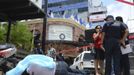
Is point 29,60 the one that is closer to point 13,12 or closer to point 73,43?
point 13,12

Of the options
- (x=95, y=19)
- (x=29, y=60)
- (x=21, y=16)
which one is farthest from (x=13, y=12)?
(x=95, y=19)

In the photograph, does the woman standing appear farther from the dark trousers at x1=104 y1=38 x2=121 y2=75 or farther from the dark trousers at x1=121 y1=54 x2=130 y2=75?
the dark trousers at x1=104 y1=38 x2=121 y2=75

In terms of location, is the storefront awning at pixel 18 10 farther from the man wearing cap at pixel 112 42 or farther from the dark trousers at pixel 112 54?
the dark trousers at pixel 112 54

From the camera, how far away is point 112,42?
830 cm

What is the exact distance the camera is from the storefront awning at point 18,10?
12.7m

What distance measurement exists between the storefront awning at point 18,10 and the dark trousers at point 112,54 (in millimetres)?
4974

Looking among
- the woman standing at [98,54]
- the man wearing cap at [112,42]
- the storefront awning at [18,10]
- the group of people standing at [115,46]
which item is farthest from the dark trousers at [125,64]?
the storefront awning at [18,10]

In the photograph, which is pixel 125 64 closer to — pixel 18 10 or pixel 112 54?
pixel 112 54

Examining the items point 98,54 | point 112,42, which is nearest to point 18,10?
point 98,54

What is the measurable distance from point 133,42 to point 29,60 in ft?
36.8

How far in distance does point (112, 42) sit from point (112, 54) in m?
0.26

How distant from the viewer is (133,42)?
13961 mm

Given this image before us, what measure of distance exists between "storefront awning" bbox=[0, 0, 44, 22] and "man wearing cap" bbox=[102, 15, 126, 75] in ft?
15.6

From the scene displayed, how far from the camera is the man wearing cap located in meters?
8.16
